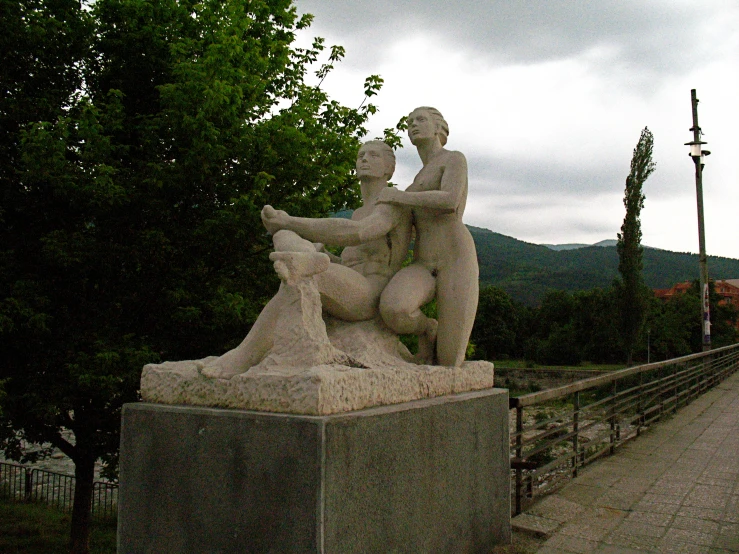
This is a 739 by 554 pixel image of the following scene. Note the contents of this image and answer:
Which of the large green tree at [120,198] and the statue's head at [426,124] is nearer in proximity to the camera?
the statue's head at [426,124]

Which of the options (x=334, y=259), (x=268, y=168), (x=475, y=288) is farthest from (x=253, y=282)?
(x=475, y=288)

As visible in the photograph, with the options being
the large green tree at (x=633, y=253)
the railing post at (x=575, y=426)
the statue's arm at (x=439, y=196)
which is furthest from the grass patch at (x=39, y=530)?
the large green tree at (x=633, y=253)

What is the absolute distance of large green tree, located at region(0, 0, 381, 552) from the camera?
5.84 metres

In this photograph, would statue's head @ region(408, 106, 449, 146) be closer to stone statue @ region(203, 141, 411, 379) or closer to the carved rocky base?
stone statue @ region(203, 141, 411, 379)

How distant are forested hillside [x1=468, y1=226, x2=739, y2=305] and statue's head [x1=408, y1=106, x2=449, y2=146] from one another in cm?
8194

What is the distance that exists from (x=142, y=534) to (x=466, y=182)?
2500 mm

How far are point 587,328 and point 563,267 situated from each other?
273 ft

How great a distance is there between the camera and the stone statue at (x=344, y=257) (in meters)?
2.95

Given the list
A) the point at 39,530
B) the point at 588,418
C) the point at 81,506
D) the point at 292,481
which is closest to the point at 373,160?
the point at 292,481

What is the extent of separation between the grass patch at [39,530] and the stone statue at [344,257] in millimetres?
7510

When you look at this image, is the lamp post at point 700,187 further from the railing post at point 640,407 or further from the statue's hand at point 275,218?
the statue's hand at point 275,218

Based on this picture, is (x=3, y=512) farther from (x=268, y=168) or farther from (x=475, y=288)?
(x=475, y=288)

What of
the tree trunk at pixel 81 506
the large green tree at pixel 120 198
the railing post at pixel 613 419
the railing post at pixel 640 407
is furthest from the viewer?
the railing post at pixel 640 407

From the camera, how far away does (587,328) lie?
44.8m
